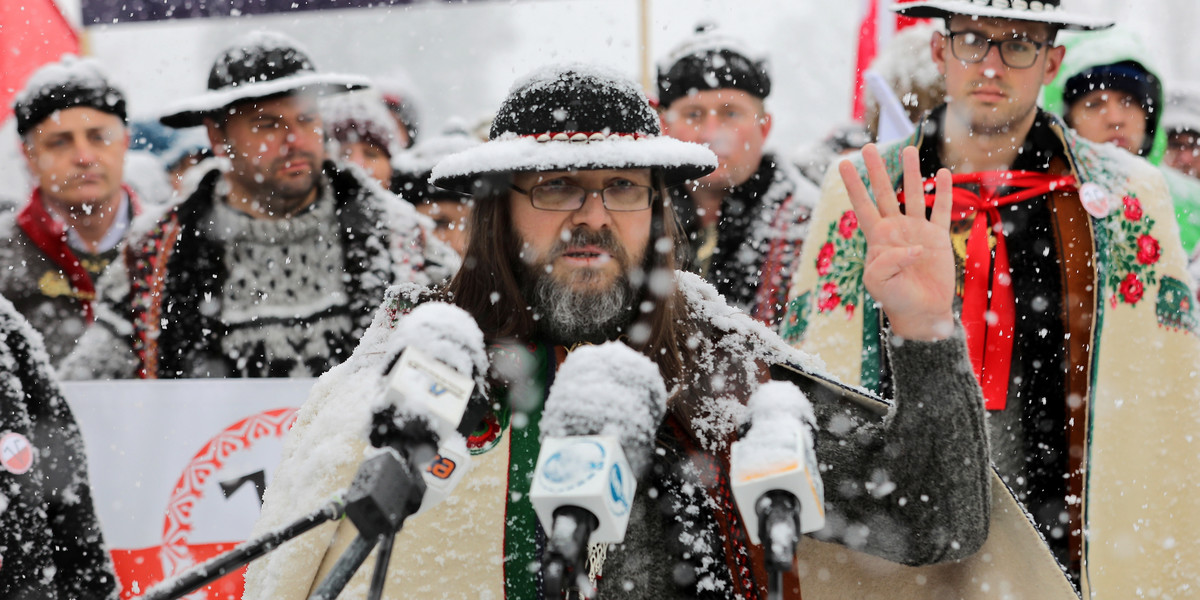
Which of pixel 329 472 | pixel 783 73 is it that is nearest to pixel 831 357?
pixel 329 472

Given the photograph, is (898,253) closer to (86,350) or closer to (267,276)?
(267,276)

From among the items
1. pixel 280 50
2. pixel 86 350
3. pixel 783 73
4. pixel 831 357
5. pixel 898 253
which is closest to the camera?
pixel 898 253

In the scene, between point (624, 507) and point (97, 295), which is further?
point (97, 295)

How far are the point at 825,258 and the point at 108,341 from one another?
3.00 meters

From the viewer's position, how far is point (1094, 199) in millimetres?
4312

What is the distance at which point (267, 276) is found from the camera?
536 cm

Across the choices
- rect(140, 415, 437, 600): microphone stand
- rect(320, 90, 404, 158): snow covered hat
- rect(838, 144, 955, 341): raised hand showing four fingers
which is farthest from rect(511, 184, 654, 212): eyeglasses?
rect(320, 90, 404, 158): snow covered hat

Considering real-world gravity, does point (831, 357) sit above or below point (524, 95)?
below

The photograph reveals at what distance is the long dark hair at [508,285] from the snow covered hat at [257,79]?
8.06 feet

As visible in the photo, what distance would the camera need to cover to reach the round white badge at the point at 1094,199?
4297mm

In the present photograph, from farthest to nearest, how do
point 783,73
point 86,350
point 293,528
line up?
point 783,73 < point 86,350 < point 293,528

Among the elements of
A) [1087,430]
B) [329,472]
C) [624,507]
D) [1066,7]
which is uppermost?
[1066,7]

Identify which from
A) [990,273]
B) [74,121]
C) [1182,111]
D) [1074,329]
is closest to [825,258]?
[990,273]

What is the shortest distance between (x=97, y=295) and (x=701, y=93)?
285 centimetres
